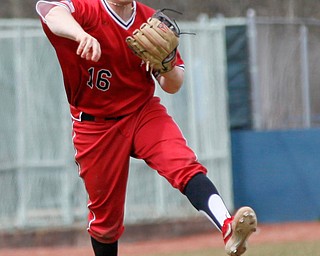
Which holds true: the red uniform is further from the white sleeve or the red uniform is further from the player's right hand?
the player's right hand

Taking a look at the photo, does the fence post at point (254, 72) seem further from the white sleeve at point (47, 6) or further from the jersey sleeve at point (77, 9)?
the white sleeve at point (47, 6)

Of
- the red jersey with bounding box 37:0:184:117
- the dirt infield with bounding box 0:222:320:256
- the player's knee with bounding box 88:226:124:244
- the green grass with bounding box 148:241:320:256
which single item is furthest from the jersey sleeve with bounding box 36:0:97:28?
the dirt infield with bounding box 0:222:320:256

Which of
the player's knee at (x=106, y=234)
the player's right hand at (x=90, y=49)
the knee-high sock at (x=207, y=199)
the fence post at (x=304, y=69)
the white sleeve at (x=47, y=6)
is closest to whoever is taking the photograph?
the player's right hand at (x=90, y=49)

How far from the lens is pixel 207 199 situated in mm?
5512

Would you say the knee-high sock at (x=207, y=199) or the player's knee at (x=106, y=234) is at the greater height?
the knee-high sock at (x=207, y=199)

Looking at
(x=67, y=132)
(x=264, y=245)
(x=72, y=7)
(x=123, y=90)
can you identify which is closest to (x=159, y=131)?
(x=123, y=90)

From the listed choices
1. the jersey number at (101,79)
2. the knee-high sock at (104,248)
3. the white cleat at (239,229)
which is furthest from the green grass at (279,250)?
the white cleat at (239,229)

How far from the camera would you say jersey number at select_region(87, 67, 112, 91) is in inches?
237

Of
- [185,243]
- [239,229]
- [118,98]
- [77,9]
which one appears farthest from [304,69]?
[239,229]

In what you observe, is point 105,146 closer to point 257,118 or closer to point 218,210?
point 218,210

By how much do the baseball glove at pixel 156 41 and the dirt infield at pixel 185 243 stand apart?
4.61 metres

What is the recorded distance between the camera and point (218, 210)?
5.47 meters

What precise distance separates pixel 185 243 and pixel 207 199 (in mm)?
6052

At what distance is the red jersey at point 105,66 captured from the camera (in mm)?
5969
